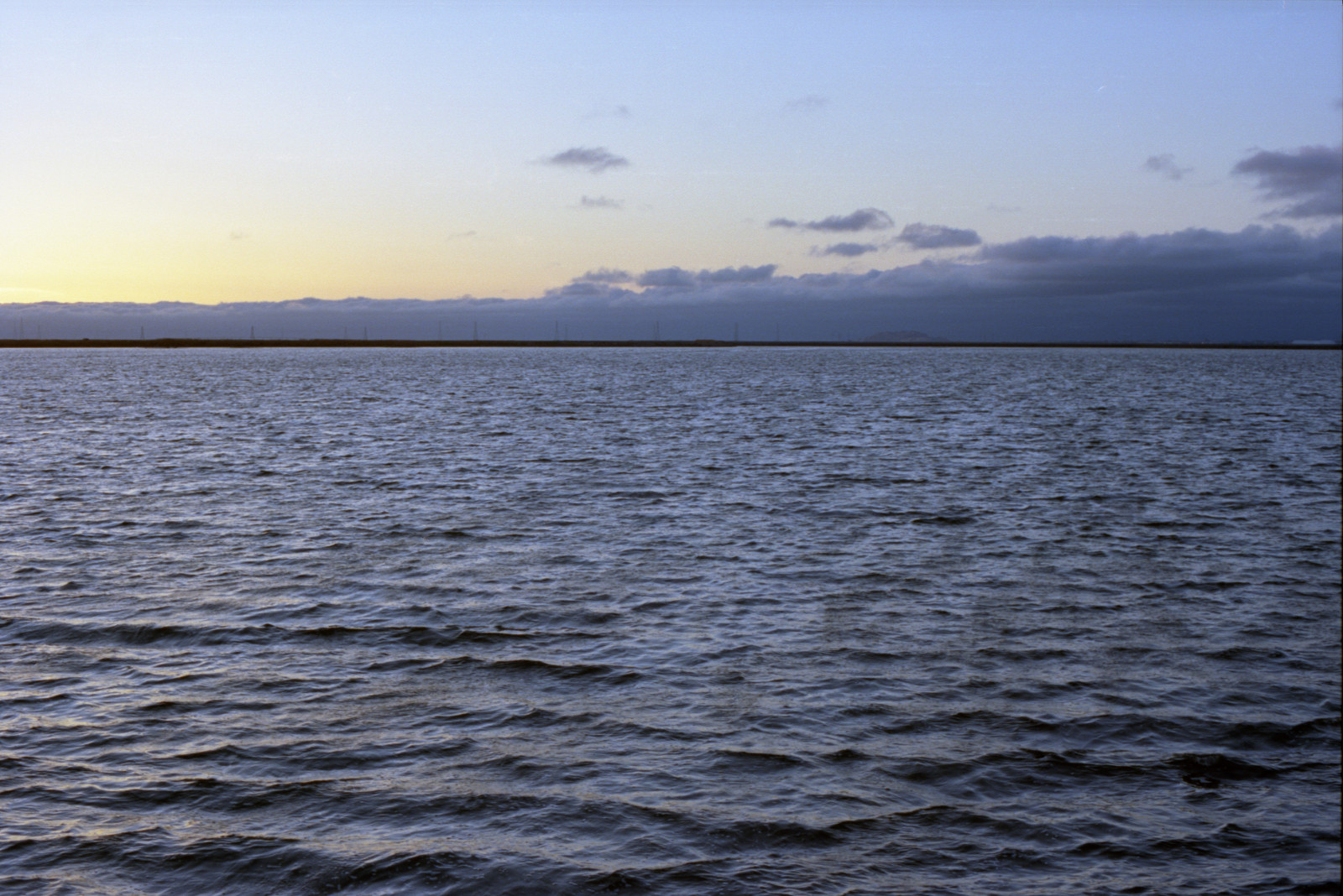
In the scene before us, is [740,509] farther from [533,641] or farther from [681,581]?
[533,641]

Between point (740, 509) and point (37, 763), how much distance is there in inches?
735

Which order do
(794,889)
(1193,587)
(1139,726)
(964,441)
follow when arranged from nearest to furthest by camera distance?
(794,889)
(1139,726)
(1193,587)
(964,441)

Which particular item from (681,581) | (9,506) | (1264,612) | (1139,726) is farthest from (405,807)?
(9,506)

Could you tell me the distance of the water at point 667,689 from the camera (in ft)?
29.3

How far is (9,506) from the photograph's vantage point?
2747cm

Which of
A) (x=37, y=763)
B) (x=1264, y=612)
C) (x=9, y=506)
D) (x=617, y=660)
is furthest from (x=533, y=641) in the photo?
(x=9, y=506)

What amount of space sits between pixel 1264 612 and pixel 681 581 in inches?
373

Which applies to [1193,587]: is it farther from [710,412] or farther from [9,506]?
[710,412]

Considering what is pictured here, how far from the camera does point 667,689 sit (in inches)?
513

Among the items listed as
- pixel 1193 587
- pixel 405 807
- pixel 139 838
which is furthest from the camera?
pixel 1193 587

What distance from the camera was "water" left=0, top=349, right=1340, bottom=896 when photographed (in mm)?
8930

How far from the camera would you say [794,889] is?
8297 millimetres

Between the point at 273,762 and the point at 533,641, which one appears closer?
the point at 273,762

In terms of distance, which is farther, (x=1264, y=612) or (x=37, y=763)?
(x=1264, y=612)
